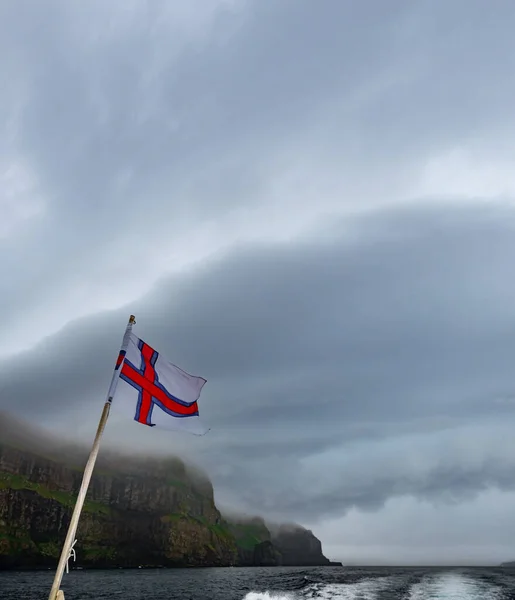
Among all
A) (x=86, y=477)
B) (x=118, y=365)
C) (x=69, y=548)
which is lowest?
(x=69, y=548)

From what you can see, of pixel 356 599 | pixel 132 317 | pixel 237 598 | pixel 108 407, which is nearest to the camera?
pixel 108 407

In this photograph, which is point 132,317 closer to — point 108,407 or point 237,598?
point 108,407

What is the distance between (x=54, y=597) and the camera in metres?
13.2

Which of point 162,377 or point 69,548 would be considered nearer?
point 69,548

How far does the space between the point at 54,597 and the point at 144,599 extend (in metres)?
126

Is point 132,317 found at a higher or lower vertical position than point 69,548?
higher

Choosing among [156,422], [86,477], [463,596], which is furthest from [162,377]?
[463,596]

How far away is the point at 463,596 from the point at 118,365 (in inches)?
4671

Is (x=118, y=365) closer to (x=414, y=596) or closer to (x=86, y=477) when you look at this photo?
(x=86, y=477)

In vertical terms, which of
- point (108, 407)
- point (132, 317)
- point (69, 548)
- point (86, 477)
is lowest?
point (69, 548)

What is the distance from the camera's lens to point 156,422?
1897cm

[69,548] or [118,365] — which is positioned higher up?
[118,365]

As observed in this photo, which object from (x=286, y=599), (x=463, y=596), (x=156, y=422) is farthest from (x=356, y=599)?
(x=156, y=422)

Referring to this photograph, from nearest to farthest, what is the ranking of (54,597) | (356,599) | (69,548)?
1. (54,597)
2. (69,548)
3. (356,599)
